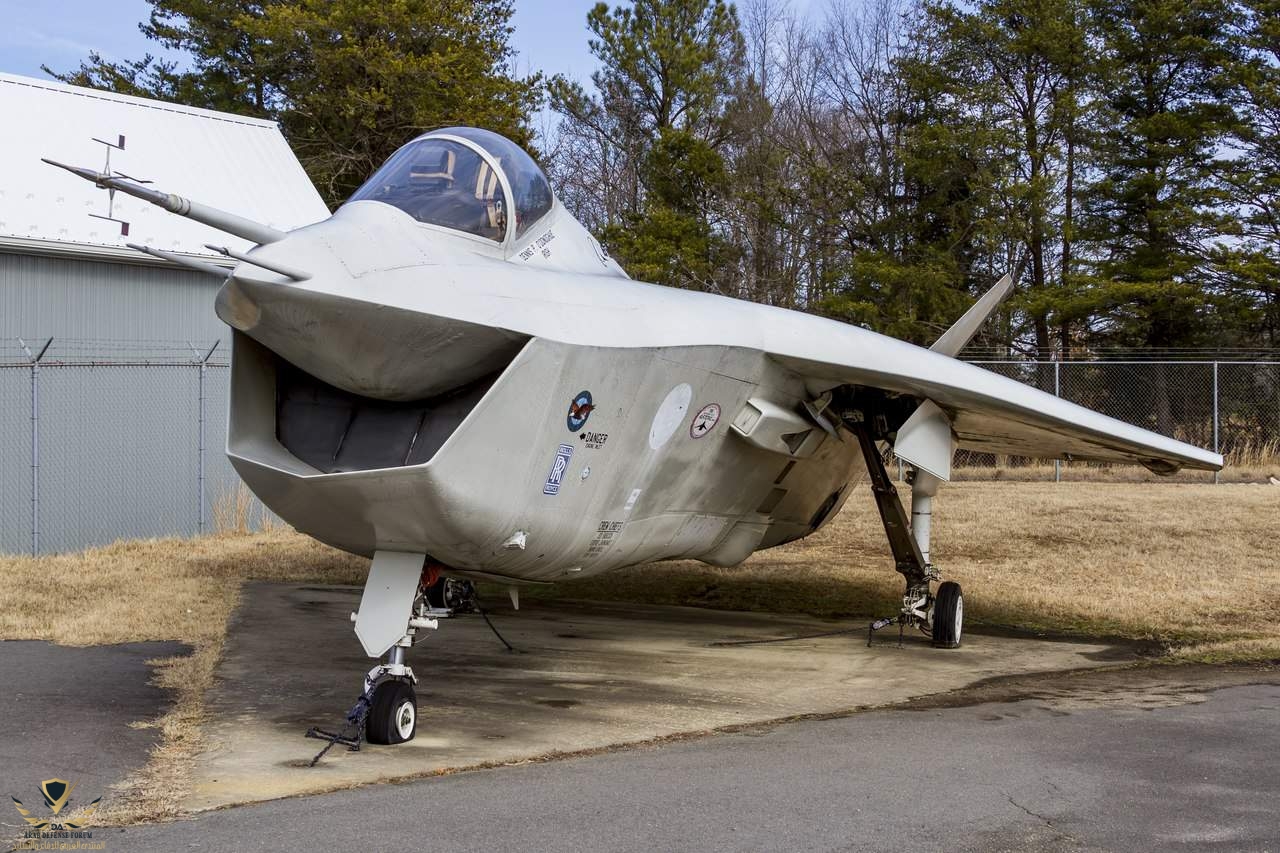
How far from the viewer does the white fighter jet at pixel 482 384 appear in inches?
233

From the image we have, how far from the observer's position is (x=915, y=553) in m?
10.4

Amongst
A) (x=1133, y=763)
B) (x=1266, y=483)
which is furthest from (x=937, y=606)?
(x=1266, y=483)

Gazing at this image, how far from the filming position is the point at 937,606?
33.7 feet

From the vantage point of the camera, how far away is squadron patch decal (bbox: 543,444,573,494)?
21.9ft

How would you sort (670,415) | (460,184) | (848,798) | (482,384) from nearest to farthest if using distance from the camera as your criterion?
(848,798) < (482,384) < (460,184) < (670,415)

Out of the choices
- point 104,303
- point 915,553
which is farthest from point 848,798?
point 104,303

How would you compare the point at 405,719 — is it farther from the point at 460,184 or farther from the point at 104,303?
the point at 104,303

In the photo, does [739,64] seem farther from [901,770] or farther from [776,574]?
[901,770]

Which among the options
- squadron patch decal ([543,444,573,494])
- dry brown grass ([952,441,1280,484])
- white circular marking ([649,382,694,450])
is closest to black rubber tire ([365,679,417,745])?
squadron patch decal ([543,444,573,494])

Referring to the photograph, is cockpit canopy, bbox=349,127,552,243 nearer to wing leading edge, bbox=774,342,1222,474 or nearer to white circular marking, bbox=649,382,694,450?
white circular marking, bbox=649,382,694,450

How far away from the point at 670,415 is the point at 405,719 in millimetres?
2494

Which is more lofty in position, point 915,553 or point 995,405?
point 995,405

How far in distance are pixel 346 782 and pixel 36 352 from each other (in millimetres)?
13989

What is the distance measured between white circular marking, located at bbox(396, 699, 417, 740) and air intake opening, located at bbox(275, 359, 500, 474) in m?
1.35
